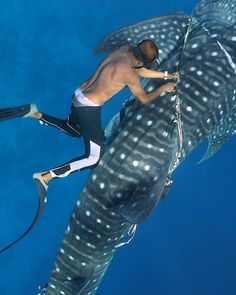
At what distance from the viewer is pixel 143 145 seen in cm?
498

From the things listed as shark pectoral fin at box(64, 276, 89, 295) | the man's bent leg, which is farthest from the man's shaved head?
shark pectoral fin at box(64, 276, 89, 295)

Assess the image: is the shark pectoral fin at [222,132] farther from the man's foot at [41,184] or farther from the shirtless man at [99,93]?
the man's foot at [41,184]

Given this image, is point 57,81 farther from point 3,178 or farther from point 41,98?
point 3,178

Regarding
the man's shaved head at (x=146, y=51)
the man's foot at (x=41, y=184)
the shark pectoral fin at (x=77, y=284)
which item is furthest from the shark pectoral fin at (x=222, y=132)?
the man's foot at (x=41, y=184)

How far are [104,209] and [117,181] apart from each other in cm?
38

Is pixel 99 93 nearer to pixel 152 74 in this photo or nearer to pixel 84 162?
pixel 152 74

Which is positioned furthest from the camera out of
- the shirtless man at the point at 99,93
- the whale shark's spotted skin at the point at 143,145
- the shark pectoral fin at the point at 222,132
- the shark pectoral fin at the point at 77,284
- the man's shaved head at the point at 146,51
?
the shark pectoral fin at the point at 222,132

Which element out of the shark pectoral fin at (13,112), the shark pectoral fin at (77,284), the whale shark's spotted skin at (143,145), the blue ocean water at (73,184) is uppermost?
the blue ocean water at (73,184)

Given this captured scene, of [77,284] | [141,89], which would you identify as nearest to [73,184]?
[77,284]

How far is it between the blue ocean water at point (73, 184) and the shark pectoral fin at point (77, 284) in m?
10.5

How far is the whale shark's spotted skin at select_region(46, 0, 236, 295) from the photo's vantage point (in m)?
4.96

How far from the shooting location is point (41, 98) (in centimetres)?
1597

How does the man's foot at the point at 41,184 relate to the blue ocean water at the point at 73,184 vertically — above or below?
below

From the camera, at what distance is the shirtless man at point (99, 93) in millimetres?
4832
